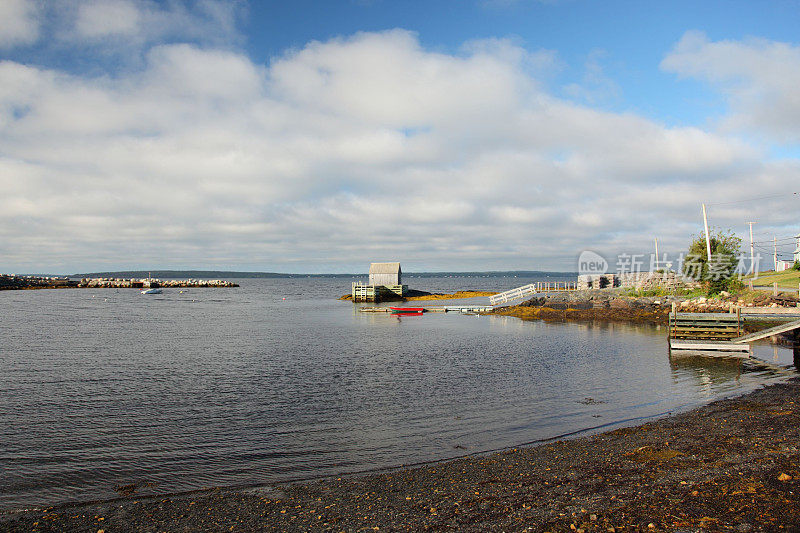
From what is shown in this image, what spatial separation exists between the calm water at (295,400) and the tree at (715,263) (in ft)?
62.7

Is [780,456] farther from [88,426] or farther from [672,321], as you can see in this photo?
[672,321]

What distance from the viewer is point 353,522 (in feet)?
26.2

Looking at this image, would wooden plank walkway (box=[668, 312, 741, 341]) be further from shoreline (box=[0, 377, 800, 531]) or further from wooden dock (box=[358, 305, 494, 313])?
wooden dock (box=[358, 305, 494, 313])

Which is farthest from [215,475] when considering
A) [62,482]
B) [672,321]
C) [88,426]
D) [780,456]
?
[672,321]

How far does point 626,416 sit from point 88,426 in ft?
53.5

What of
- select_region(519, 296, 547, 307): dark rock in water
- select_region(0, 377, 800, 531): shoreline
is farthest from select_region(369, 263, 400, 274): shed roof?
select_region(0, 377, 800, 531): shoreline

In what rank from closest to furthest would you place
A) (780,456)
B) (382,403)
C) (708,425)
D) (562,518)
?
(562,518)
(780,456)
(708,425)
(382,403)

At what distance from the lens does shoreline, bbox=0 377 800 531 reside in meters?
7.54

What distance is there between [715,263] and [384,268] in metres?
50.1

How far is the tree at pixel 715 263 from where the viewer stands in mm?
47219

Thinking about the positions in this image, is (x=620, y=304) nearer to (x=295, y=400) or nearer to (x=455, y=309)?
(x=455, y=309)

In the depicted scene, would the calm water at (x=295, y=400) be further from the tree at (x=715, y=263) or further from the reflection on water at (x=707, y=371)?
the tree at (x=715, y=263)

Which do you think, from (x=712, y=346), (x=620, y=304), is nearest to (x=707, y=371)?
(x=712, y=346)

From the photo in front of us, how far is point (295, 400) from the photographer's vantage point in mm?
17641
